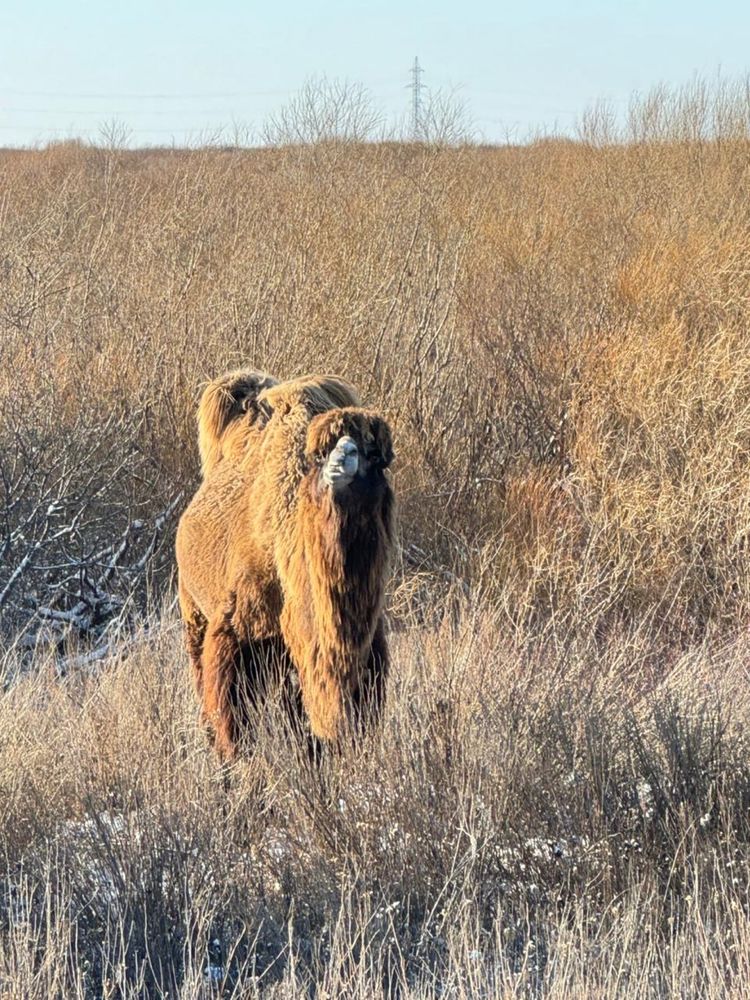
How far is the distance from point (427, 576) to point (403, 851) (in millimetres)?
4824

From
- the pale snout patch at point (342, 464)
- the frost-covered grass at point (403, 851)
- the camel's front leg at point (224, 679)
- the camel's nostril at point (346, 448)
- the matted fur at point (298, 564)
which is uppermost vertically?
the camel's nostril at point (346, 448)

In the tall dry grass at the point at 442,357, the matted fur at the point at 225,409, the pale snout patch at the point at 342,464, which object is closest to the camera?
the pale snout patch at the point at 342,464

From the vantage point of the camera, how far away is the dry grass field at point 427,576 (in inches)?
149

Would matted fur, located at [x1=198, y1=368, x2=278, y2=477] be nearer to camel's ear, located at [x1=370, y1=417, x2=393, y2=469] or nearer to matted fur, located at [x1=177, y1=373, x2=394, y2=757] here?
matted fur, located at [x1=177, y1=373, x2=394, y2=757]

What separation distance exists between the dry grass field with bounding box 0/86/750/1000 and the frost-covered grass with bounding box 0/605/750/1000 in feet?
0.06

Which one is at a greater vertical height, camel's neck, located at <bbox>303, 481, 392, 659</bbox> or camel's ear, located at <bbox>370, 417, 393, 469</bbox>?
camel's ear, located at <bbox>370, 417, 393, 469</bbox>

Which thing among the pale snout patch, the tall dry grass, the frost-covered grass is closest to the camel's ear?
the pale snout patch

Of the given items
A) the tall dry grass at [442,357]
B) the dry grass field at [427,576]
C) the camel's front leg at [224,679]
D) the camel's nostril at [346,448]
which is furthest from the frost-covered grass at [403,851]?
the tall dry grass at [442,357]

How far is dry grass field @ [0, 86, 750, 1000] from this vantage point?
3777 millimetres

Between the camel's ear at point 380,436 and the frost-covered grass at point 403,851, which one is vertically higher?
the camel's ear at point 380,436

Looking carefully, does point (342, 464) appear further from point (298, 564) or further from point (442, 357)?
point (442, 357)

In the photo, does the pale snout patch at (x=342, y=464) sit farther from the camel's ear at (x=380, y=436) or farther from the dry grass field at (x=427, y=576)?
the dry grass field at (x=427, y=576)

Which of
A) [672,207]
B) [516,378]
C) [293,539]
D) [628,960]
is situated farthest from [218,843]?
[672,207]

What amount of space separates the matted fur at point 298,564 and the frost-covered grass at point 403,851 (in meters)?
0.23
